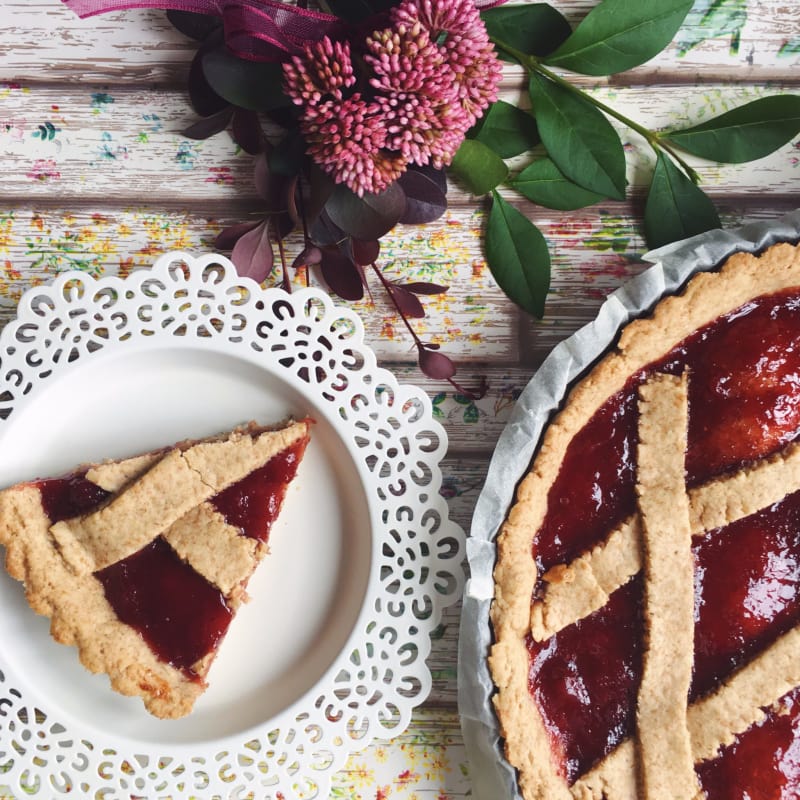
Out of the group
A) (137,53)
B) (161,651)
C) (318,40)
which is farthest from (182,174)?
(161,651)

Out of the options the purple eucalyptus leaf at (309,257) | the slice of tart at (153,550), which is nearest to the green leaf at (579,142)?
the purple eucalyptus leaf at (309,257)

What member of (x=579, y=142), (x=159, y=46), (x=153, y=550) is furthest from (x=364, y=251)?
(x=153, y=550)

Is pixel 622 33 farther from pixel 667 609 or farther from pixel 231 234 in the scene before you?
pixel 667 609

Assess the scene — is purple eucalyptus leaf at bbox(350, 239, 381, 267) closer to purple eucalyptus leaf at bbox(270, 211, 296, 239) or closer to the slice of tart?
purple eucalyptus leaf at bbox(270, 211, 296, 239)

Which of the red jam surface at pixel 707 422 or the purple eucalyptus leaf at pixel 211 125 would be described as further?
the purple eucalyptus leaf at pixel 211 125

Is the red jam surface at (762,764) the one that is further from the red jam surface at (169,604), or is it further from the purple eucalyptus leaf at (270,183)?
the purple eucalyptus leaf at (270,183)

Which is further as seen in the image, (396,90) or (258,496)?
(258,496)

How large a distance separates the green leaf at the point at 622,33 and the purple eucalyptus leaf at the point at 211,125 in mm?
751

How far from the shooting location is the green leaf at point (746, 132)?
67.7 inches

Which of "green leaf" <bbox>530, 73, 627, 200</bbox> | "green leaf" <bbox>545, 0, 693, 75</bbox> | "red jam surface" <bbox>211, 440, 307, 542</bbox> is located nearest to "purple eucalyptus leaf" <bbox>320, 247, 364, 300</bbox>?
"red jam surface" <bbox>211, 440, 307, 542</bbox>

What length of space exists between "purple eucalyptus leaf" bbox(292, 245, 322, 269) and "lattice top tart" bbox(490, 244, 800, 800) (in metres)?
0.64

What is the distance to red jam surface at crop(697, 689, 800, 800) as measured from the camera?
161 cm

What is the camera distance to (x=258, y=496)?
5.65 feet

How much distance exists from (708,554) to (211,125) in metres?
1.46
